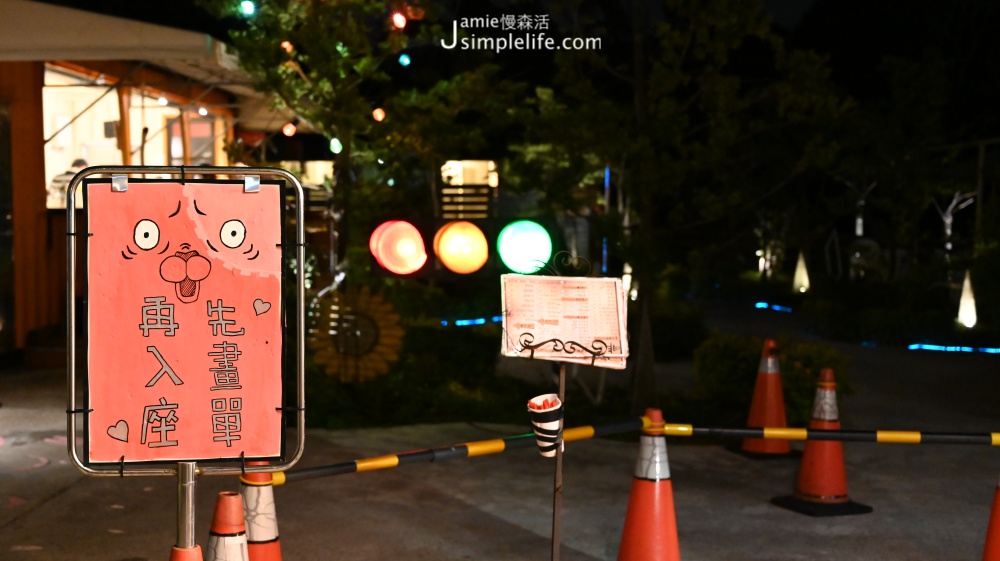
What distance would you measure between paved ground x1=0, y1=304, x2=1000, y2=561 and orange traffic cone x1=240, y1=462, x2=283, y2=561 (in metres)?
1.61

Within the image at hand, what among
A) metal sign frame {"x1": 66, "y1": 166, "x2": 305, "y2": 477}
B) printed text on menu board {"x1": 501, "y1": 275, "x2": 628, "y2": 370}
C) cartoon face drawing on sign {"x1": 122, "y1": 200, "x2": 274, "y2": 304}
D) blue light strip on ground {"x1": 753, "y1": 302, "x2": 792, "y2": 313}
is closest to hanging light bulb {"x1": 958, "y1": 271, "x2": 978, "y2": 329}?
blue light strip on ground {"x1": 753, "y1": 302, "x2": 792, "y2": 313}

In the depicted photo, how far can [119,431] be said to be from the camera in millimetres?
3629

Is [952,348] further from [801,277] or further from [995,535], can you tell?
[995,535]

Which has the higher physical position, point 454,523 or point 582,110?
point 582,110

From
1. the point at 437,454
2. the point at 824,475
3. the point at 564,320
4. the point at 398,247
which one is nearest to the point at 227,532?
the point at 437,454

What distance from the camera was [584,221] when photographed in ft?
34.5

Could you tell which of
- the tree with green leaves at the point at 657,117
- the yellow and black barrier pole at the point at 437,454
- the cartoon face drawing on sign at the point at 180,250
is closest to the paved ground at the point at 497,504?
the yellow and black barrier pole at the point at 437,454

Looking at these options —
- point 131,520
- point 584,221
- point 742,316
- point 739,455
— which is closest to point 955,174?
point 742,316

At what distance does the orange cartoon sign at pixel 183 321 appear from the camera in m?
3.61

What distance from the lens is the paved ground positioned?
19.7ft

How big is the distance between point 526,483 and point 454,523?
3.51 feet

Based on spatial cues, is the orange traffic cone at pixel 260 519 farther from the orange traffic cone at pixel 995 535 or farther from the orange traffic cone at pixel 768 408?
the orange traffic cone at pixel 768 408

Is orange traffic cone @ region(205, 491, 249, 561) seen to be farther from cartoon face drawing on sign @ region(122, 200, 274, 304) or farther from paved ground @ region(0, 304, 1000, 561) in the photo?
paved ground @ region(0, 304, 1000, 561)

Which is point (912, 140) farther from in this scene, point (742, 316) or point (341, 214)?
point (341, 214)
